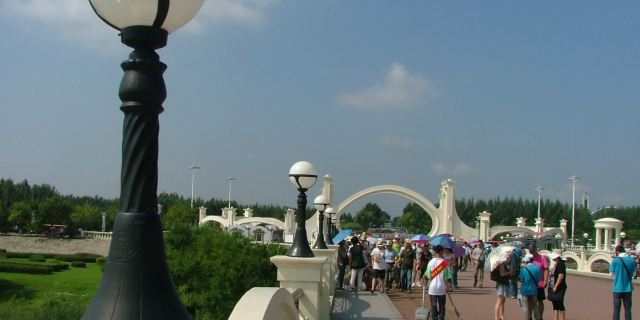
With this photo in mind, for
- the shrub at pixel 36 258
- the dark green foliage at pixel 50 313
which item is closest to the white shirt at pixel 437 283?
the dark green foliage at pixel 50 313

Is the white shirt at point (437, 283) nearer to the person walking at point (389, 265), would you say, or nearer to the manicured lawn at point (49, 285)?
the person walking at point (389, 265)

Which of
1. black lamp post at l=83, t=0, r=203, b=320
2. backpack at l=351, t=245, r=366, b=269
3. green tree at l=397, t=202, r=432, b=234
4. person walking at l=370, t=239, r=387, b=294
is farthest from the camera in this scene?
green tree at l=397, t=202, r=432, b=234

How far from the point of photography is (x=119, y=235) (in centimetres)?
276

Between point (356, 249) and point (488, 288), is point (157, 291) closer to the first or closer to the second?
point (356, 249)

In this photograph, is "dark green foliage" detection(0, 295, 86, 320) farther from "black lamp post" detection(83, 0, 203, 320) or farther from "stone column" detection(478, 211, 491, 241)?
"stone column" detection(478, 211, 491, 241)

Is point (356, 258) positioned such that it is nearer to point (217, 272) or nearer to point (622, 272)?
point (217, 272)

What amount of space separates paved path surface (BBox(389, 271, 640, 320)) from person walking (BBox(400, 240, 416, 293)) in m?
0.38

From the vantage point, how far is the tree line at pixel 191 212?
71.2 meters

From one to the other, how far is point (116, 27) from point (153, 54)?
0.71 feet

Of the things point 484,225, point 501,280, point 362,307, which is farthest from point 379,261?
point 484,225

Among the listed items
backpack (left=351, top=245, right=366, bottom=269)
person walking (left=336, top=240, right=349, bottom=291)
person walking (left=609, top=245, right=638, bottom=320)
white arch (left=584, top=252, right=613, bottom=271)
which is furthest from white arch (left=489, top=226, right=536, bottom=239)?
person walking (left=609, top=245, right=638, bottom=320)

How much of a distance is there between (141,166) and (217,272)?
12.2 m

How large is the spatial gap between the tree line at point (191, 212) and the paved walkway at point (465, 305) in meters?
45.1

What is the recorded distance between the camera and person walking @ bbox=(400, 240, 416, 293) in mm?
18500
